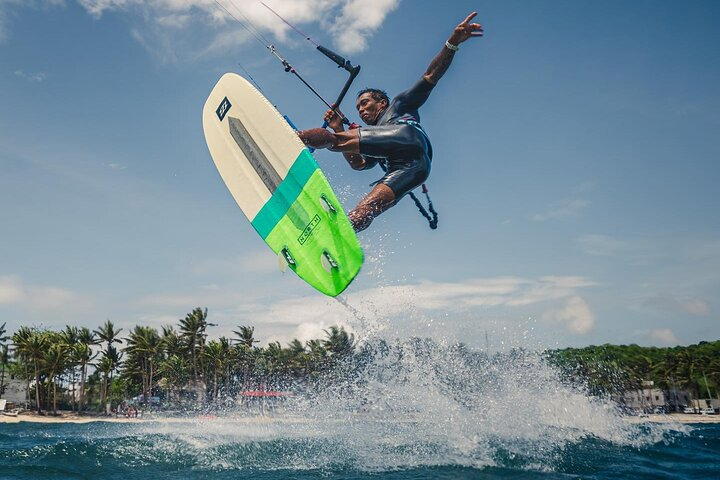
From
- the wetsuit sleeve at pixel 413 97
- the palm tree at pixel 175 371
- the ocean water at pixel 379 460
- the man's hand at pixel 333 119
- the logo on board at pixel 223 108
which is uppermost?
the logo on board at pixel 223 108

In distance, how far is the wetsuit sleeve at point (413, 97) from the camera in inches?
286

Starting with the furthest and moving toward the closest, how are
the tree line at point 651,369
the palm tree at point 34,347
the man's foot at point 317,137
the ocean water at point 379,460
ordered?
1. the tree line at point 651,369
2. the palm tree at point 34,347
3. the ocean water at point 379,460
4. the man's foot at point 317,137

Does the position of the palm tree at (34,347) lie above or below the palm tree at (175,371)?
above

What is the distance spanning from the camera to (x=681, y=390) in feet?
233

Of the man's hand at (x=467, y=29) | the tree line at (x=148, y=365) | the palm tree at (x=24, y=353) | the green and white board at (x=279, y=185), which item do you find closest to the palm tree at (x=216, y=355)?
the tree line at (x=148, y=365)

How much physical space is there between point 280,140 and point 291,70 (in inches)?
53.1

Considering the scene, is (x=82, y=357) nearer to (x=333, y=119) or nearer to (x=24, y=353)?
(x=24, y=353)

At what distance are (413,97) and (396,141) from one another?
35.4 inches

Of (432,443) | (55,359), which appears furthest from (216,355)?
(432,443)

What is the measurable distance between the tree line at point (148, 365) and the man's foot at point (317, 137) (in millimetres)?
54438

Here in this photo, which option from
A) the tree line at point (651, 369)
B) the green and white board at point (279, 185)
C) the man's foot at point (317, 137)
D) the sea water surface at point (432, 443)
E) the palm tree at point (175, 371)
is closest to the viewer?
the green and white board at point (279, 185)

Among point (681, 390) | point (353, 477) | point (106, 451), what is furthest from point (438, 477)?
point (681, 390)

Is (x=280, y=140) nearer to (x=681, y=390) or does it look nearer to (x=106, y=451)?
(x=106, y=451)

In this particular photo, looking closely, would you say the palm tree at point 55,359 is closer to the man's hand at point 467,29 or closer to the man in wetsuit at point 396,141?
the man in wetsuit at point 396,141
